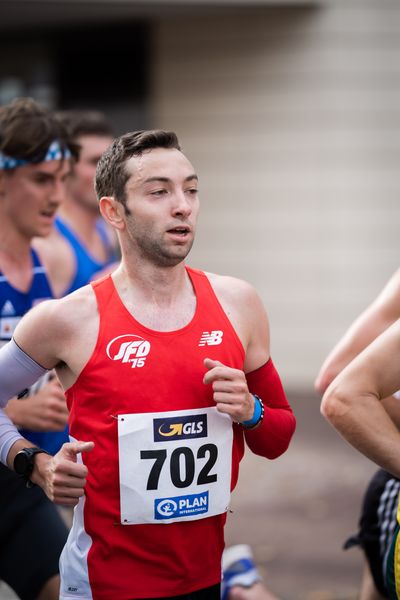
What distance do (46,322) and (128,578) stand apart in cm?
78

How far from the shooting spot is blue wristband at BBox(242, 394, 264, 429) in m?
2.85

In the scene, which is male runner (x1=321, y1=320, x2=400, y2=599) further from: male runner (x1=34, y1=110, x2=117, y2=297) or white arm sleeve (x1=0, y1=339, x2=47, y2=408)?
male runner (x1=34, y1=110, x2=117, y2=297)

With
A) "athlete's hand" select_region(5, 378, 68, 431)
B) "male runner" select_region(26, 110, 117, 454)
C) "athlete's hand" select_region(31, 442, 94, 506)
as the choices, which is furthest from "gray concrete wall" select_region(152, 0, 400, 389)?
"athlete's hand" select_region(31, 442, 94, 506)

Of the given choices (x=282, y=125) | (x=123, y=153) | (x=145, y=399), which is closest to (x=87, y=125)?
(x=123, y=153)

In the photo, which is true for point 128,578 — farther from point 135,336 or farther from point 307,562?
point 307,562

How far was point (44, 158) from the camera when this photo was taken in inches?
153

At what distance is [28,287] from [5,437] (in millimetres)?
868

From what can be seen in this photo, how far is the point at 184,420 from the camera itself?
2.81 m

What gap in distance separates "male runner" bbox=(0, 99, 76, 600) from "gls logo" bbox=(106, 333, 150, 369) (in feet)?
2.61

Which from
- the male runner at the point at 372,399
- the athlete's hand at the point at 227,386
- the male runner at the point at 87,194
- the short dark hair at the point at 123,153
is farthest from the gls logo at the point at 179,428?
the male runner at the point at 87,194

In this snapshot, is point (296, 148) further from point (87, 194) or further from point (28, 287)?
point (28, 287)

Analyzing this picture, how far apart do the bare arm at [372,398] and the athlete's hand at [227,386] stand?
0.30 meters

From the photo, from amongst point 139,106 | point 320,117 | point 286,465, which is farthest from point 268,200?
point 286,465

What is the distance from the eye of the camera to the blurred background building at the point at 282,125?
9.84m
